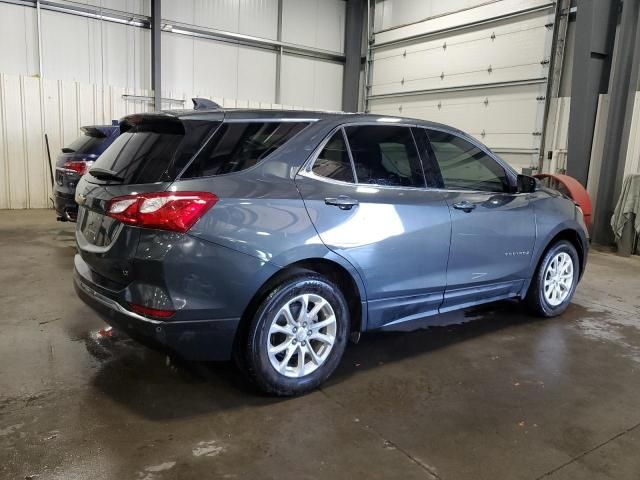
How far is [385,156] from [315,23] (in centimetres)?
1091

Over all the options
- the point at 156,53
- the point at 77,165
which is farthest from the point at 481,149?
the point at 156,53

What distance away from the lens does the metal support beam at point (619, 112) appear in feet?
25.3

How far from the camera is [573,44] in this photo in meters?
8.73

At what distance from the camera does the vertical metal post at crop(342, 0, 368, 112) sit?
43.1 ft

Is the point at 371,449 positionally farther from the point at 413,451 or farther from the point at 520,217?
the point at 520,217

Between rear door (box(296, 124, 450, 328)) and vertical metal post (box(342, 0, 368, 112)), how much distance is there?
10372 millimetres

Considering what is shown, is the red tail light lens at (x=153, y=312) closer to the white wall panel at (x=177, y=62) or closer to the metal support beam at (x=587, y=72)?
the metal support beam at (x=587, y=72)

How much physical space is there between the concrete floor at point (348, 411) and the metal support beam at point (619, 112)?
4.67 metres

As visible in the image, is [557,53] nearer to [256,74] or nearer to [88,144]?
[256,74]

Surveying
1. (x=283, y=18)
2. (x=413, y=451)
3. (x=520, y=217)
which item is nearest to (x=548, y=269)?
(x=520, y=217)

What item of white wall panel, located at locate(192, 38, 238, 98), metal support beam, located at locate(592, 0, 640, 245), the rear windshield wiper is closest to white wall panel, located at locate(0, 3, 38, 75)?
white wall panel, located at locate(192, 38, 238, 98)

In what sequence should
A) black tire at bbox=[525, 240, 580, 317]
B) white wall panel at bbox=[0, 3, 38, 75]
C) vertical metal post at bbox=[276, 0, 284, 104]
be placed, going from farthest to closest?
vertical metal post at bbox=[276, 0, 284, 104] → white wall panel at bbox=[0, 3, 38, 75] → black tire at bbox=[525, 240, 580, 317]

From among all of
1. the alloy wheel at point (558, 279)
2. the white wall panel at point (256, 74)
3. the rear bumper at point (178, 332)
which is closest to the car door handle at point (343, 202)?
the rear bumper at point (178, 332)

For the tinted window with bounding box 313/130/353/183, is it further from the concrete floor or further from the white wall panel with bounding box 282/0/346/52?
the white wall panel with bounding box 282/0/346/52
